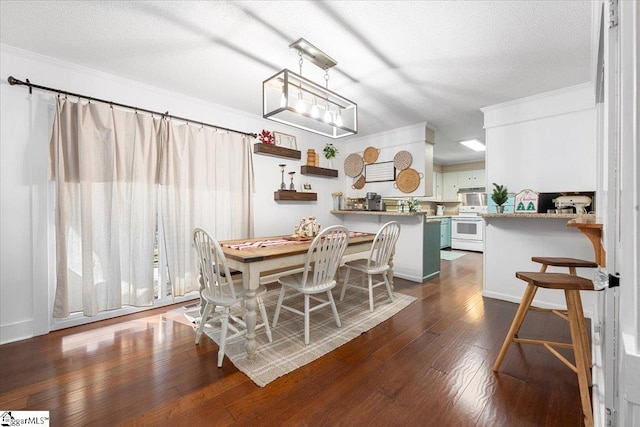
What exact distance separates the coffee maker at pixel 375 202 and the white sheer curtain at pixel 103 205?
3.03 meters

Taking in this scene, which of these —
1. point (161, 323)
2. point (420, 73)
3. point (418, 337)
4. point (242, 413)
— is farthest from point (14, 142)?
point (418, 337)

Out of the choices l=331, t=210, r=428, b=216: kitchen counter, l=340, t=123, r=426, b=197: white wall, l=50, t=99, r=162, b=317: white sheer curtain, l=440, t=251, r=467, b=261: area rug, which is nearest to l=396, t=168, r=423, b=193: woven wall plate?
l=340, t=123, r=426, b=197: white wall

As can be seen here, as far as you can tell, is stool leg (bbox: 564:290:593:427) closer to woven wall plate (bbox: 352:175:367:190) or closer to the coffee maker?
the coffee maker

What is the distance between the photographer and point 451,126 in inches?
163

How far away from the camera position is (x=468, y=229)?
6.32 m

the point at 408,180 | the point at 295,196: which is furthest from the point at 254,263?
the point at 408,180

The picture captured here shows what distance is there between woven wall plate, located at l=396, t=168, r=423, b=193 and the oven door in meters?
3.03

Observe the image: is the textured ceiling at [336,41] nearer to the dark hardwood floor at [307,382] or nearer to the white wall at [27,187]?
the white wall at [27,187]

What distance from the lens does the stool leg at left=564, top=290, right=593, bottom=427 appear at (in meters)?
1.31

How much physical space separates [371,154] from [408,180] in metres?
0.86

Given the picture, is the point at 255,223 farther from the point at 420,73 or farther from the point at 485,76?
the point at 485,76

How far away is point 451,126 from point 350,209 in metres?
2.14

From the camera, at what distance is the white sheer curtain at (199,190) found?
283cm

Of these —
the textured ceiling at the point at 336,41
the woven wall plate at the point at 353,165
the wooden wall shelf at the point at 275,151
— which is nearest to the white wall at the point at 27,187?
the textured ceiling at the point at 336,41
